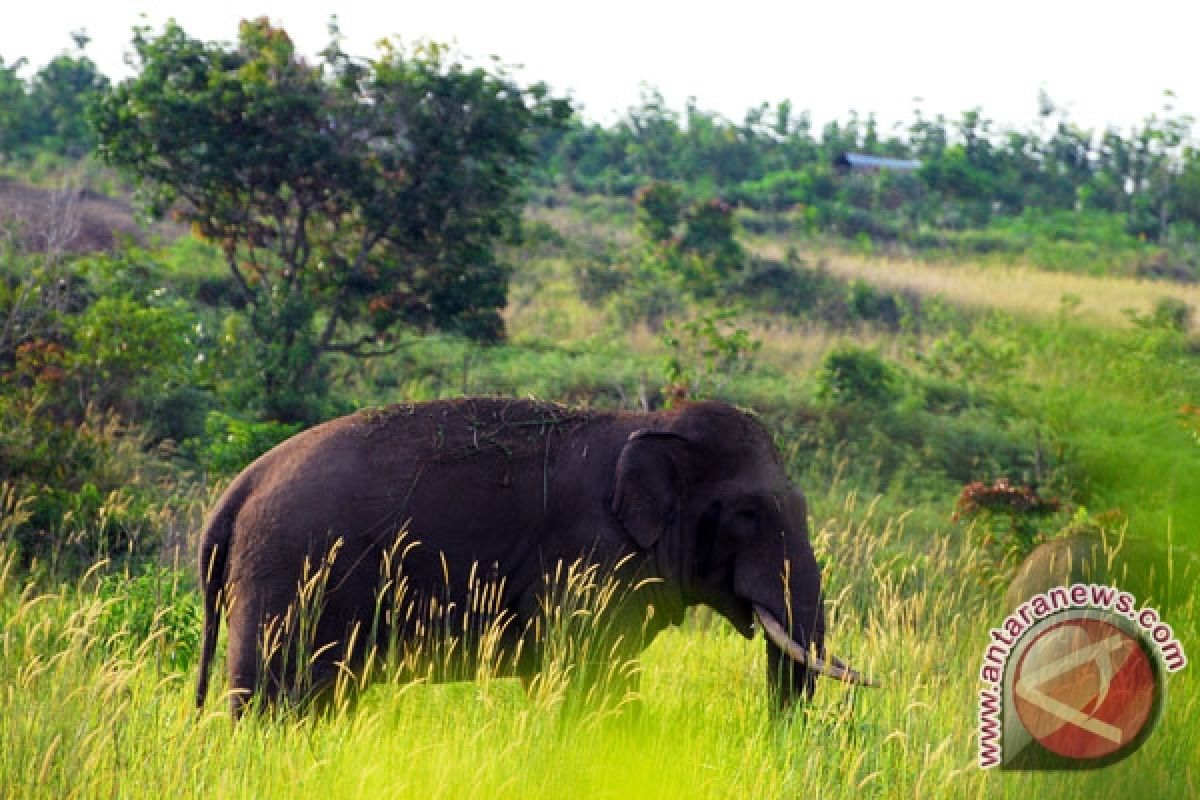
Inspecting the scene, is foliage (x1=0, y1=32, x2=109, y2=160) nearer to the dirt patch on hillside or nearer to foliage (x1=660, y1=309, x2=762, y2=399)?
the dirt patch on hillside

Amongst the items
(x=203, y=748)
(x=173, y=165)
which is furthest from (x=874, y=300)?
(x=203, y=748)

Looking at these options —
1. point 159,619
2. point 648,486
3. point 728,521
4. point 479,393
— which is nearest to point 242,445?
point 159,619

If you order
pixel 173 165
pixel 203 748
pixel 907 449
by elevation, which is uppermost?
pixel 173 165


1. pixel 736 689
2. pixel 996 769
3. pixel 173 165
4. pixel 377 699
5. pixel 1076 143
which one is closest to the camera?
pixel 996 769

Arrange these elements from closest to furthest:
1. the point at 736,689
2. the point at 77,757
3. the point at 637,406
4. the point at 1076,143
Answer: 1. the point at 77,757
2. the point at 736,689
3. the point at 637,406
4. the point at 1076,143

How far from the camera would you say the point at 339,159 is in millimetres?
15219

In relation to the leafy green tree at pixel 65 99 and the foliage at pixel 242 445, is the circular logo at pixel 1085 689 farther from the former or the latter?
the leafy green tree at pixel 65 99

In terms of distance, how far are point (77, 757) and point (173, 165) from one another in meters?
11.5

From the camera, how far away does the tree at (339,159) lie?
15227 millimetres

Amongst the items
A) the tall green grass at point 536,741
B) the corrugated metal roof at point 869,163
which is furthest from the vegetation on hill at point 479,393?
the corrugated metal roof at point 869,163

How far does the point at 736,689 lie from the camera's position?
273 inches

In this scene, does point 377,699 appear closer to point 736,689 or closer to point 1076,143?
point 736,689

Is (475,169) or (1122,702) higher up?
(475,169)

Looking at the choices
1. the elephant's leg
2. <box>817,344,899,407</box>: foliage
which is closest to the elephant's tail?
the elephant's leg
